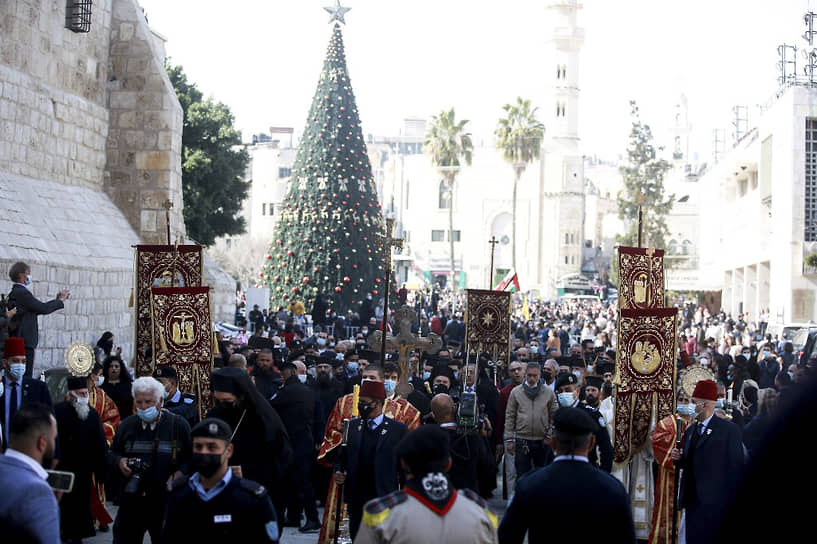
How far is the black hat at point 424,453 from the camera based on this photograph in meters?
4.89

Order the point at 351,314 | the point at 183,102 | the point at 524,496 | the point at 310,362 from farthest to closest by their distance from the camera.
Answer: the point at 183,102 → the point at 351,314 → the point at 310,362 → the point at 524,496

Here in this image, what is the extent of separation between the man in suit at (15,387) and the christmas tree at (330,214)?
22216mm

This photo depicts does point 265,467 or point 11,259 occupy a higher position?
point 11,259

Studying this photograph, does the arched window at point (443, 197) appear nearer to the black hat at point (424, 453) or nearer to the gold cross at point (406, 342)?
the gold cross at point (406, 342)

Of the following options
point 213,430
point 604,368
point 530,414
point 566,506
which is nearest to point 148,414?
point 213,430

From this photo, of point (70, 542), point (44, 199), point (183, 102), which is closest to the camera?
point (70, 542)

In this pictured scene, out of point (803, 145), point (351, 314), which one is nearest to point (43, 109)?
point (351, 314)

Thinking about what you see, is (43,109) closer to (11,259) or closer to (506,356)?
(11,259)

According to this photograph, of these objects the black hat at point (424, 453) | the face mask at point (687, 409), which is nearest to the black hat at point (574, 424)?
the black hat at point (424, 453)

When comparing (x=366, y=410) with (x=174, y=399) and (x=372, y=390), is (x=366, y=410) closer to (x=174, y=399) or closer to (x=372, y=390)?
(x=372, y=390)

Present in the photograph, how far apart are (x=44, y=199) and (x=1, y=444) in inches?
469

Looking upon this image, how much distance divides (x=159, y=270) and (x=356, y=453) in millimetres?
5317

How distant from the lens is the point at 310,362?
1498cm

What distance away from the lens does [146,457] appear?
7.99 metres
